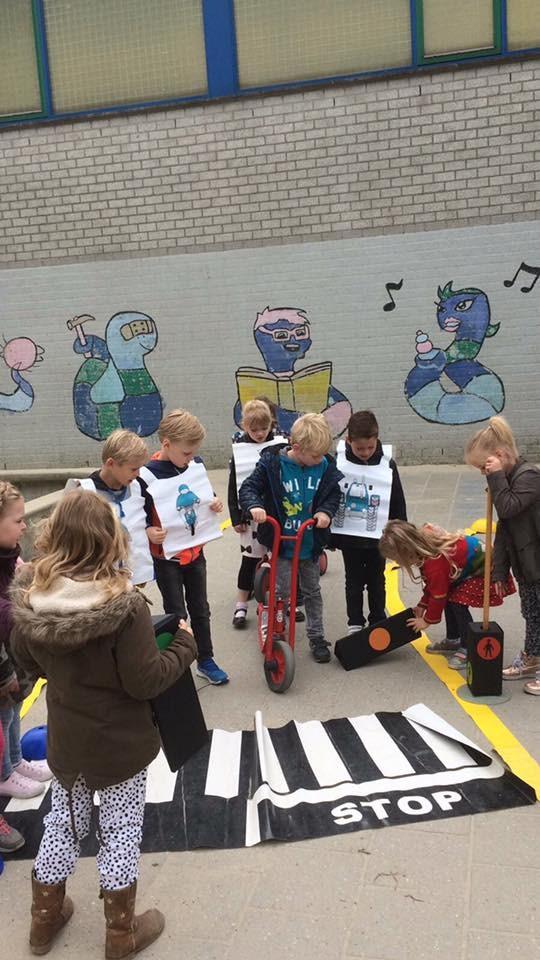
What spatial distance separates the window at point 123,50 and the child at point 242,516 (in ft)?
23.8

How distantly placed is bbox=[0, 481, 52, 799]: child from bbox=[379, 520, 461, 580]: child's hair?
81.7 inches

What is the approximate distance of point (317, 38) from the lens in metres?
10.2

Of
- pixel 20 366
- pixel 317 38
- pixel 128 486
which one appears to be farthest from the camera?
pixel 20 366

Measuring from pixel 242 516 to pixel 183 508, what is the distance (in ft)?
2.19

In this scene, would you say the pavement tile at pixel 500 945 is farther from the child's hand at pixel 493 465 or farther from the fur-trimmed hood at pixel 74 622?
the child's hand at pixel 493 465

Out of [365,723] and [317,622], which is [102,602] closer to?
[365,723]

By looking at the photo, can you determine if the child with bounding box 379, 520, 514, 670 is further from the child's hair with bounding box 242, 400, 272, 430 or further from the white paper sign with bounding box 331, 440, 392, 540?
the child's hair with bounding box 242, 400, 272, 430

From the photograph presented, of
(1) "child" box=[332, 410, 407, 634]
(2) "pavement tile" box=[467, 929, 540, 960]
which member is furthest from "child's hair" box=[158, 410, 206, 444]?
(2) "pavement tile" box=[467, 929, 540, 960]

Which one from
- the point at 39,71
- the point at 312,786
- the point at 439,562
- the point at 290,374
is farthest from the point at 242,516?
the point at 39,71

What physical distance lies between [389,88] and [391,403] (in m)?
4.18

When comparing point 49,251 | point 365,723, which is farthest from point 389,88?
point 365,723

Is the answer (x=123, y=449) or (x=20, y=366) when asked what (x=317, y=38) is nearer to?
(x=20, y=366)

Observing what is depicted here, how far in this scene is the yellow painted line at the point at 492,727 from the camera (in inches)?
136

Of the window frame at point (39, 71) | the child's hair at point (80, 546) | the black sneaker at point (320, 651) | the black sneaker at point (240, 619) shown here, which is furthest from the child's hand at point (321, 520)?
the window frame at point (39, 71)
